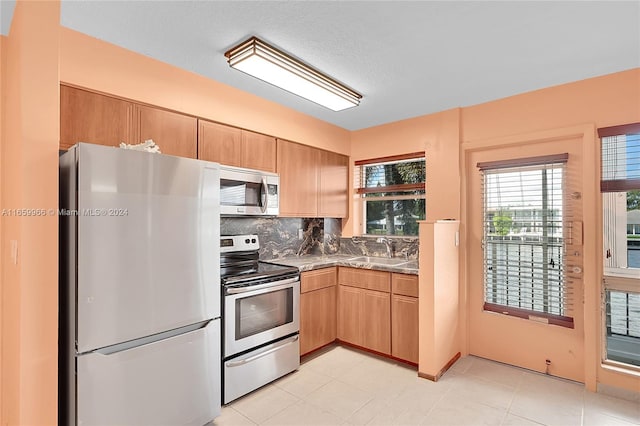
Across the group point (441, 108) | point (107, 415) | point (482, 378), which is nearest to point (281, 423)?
point (107, 415)

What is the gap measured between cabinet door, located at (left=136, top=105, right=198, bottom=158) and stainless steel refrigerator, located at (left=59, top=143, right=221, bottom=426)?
539mm

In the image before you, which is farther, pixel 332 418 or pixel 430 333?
pixel 430 333

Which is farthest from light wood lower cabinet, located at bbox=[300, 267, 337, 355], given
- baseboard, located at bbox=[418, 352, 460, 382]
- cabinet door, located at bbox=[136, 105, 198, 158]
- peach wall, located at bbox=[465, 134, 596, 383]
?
cabinet door, located at bbox=[136, 105, 198, 158]

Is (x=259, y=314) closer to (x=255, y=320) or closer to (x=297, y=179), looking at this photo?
(x=255, y=320)

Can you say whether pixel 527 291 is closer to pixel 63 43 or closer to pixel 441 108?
pixel 441 108

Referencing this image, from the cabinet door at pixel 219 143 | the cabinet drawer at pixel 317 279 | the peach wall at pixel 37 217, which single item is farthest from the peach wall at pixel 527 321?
the peach wall at pixel 37 217

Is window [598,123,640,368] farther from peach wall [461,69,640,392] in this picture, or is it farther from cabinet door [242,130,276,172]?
cabinet door [242,130,276,172]

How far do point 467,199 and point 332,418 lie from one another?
2.34m

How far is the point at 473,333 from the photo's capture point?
3.22 meters

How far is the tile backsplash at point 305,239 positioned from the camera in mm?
3330

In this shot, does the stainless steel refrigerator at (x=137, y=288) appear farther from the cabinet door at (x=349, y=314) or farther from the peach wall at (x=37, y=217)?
the cabinet door at (x=349, y=314)

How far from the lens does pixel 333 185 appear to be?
388 cm

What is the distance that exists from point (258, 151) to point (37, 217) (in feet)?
5.85

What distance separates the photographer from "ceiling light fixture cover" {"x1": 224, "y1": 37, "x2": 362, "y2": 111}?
207 cm
